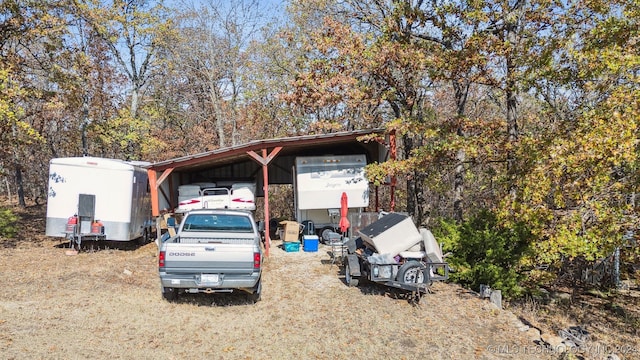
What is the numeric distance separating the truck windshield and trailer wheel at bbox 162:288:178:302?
1362 millimetres

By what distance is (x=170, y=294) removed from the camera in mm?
8250

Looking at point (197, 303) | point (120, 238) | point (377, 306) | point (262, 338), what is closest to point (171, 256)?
point (197, 303)

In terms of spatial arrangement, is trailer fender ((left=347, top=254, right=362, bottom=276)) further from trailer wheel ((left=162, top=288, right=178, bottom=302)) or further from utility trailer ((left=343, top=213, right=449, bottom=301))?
trailer wheel ((left=162, top=288, right=178, bottom=302))

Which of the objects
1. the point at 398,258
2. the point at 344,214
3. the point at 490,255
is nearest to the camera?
the point at 398,258

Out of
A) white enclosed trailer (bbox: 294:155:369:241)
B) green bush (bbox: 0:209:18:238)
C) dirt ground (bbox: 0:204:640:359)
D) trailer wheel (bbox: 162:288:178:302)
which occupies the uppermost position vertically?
white enclosed trailer (bbox: 294:155:369:241)

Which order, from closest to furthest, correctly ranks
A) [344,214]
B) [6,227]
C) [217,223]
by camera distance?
[217,223], [344,214], [6,227]

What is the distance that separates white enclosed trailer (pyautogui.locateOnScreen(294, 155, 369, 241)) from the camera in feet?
49.1

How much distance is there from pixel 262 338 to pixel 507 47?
31.4 ft

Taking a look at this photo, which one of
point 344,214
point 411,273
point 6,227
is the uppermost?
point 344,214

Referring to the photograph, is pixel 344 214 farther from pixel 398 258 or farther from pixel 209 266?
pixel 209 266

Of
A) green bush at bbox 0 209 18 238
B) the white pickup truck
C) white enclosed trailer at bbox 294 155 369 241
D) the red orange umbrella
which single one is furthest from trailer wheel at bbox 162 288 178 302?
green bush at bbox 0 209 18 238

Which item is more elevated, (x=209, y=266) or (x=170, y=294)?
(x=209, y=266)

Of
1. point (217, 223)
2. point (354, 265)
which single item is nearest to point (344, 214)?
point (354, 265)

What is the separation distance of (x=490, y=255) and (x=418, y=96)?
30.5ft
